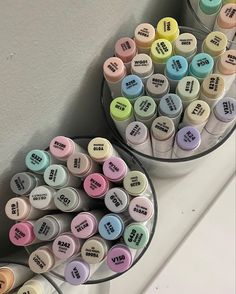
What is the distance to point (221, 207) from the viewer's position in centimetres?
Answer: 47

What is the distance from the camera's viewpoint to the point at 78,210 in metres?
0.39

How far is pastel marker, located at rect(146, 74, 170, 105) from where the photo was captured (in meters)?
0.39

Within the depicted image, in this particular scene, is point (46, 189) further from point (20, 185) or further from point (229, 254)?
point (229, 254)

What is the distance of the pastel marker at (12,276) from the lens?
0.36 m

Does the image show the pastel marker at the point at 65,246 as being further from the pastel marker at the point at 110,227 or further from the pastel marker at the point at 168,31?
the pastel marker at the point at 168,31

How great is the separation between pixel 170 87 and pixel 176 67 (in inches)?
0.8

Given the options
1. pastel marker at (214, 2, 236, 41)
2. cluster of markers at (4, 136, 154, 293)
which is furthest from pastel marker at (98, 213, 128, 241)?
pastel marker at (214, 2, 236, 41)

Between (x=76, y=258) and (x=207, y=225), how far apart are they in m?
0.16

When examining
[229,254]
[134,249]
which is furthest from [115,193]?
[229,254]

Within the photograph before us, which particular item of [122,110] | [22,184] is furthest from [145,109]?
[22,184]

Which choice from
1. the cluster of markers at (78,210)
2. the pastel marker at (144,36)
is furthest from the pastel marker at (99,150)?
the pastel marker at (144,36)

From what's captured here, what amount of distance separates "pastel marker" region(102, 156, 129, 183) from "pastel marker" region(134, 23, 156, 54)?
0.37 ft

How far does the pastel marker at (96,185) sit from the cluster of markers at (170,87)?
1.9 inches

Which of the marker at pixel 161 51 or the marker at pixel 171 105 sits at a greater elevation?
the marker at pixel 161 51
